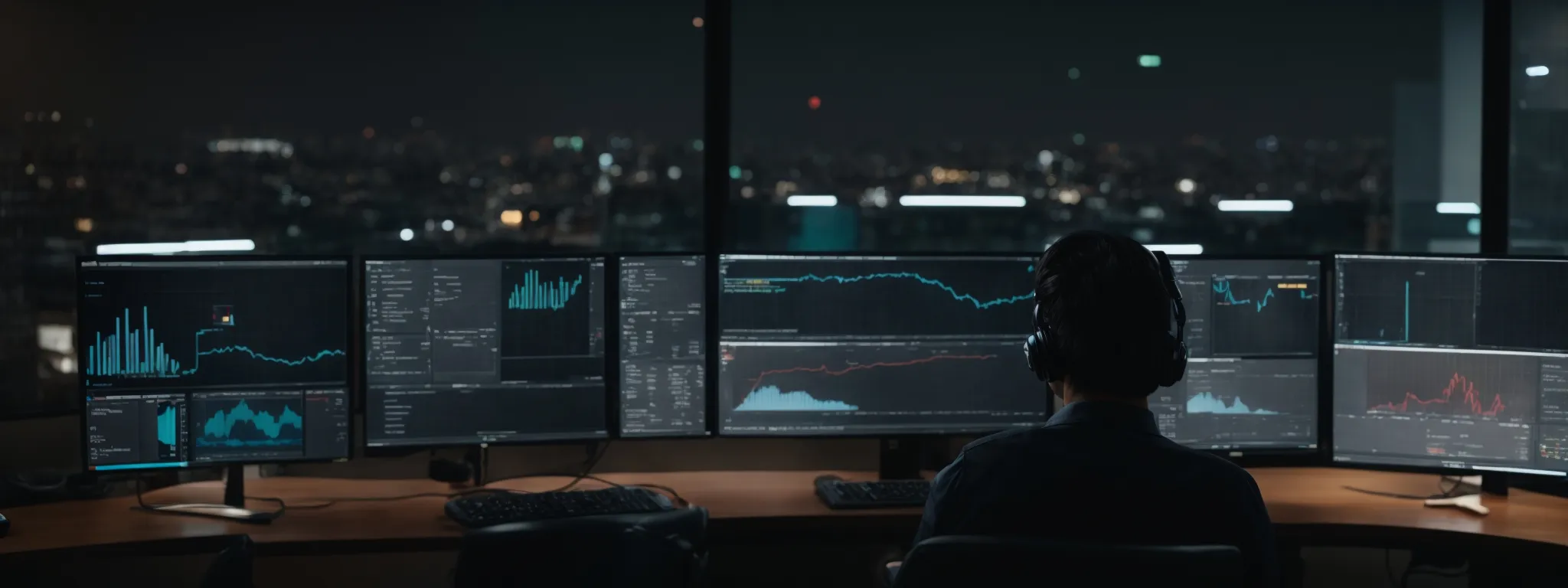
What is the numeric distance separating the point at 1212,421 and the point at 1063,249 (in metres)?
1.37

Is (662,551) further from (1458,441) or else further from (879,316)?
(1458,441)

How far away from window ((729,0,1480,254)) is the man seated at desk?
354cm

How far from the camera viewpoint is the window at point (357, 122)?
398 centimetres

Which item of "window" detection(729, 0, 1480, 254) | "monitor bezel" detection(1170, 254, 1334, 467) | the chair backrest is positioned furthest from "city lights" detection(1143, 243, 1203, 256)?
"window" detection(729, 0, 1480, 254)

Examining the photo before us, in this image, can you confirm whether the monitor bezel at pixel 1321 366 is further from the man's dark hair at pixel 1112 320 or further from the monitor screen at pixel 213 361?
the monitor screen at pixel 213 361

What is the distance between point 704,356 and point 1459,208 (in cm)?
244

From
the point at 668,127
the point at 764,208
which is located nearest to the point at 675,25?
the point at 668,127

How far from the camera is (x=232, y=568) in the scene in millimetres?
1893

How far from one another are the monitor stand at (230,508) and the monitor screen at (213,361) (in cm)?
4

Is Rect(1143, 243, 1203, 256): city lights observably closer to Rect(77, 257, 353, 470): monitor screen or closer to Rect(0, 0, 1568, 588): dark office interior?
Rect(0, 0, 1568, 588): dark office interior

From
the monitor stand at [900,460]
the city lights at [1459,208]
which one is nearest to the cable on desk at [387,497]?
the monitor stand at [900,460]

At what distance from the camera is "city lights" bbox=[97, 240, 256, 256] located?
96.8 inches

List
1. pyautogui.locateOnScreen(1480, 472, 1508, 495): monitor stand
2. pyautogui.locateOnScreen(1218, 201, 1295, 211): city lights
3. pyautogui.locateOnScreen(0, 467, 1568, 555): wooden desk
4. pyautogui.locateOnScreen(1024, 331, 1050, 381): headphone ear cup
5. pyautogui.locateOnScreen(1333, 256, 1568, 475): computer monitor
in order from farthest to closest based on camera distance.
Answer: pyautogui.locateOnScreen(1218, 201, 1295, 211): city lights
pyautogui.locateOnScreen(1480, 472, 1508, 495): monitor stand
pyautogui.locateOnScreen(1333, 256, 1568, 475): computer monitor
pyautogui.locateOnScreen(0, 467, 1568, 555): wooden desk
pyautogui.locateOnScreen(1024, 331, 1050, 381): headphone ear cup

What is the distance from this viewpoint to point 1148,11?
19.1 feet
